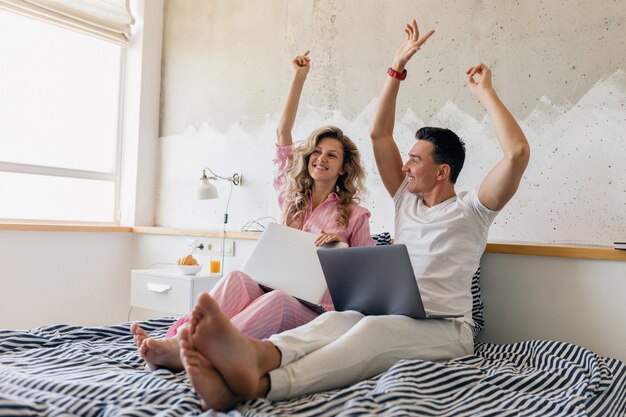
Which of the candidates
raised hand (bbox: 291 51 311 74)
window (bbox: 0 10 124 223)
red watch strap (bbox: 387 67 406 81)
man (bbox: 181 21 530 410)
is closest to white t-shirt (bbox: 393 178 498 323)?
man (bbox: 181 21 530 410)

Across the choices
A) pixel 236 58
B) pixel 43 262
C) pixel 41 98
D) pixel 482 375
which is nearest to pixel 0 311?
pixel 43 262

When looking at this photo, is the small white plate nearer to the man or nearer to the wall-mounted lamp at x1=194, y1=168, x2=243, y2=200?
the wall-mounted lamp at x1=194, y1=168, x2=243, y2=200

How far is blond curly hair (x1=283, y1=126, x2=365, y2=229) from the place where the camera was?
7.29 feet

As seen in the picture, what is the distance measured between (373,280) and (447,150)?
0.64m

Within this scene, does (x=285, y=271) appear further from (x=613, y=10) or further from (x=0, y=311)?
(x=0, y=311)

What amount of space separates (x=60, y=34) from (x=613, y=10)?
2.86 metres

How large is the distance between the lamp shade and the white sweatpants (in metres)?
1.53

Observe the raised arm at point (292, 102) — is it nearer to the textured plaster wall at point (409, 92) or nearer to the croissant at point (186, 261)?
the textured plaster wall at point (409, 92)

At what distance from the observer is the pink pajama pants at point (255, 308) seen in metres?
1.64

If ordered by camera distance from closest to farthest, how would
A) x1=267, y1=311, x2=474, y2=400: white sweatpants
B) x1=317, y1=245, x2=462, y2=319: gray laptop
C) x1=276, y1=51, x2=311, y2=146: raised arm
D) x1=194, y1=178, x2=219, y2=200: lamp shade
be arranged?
x1=267, y1=311, x2=474, y2=400: white sweatpants
x1=317, y1=245, x2=462, y2=319: gray laptop
x1=276, y1=51, x2=311, y2=146: raised arm
x1=194, y1=178, x2=219, y2=200: lamp shade

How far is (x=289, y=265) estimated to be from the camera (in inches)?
71.7

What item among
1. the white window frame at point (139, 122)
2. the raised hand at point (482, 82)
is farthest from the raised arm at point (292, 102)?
the white window frame at point (139, 122)

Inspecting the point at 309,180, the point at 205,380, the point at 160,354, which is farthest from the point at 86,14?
the point at 205,380

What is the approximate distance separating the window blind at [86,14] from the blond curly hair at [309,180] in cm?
184
